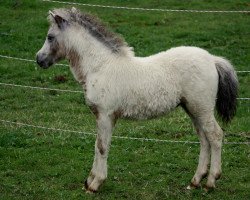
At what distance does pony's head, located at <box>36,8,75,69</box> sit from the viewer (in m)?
6.83

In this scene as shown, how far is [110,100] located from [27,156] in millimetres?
1885

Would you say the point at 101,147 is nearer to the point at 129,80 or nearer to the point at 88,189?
the point at 88,189

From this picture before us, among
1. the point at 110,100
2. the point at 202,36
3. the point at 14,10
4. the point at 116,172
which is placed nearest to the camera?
the point at 110,100

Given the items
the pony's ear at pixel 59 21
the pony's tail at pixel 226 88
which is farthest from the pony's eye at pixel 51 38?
the pony's tail at pixel 226 88

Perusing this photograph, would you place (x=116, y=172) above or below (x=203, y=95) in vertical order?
below

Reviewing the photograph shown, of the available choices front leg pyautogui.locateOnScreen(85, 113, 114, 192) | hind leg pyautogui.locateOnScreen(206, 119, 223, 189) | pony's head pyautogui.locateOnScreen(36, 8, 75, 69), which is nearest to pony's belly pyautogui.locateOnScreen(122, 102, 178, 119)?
front leg pyautogui.locateOnScreen(85, 113, 114, 192)

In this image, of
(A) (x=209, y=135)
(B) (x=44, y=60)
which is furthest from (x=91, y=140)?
(A) (x=209, y=135)

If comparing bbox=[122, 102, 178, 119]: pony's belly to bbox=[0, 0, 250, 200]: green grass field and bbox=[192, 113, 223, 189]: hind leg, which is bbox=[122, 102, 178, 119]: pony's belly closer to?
bbox=[192, 113, 223, 189]: hind leg

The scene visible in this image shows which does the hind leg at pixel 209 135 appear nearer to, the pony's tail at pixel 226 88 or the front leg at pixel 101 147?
the pony's tail at pixel 226 88

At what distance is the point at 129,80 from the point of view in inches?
266

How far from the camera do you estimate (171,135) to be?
889 centimetres

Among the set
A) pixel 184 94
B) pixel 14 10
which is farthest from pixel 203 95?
pixel 14 10

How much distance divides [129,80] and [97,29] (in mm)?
733

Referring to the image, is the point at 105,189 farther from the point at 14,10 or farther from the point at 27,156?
the point at 14,10
